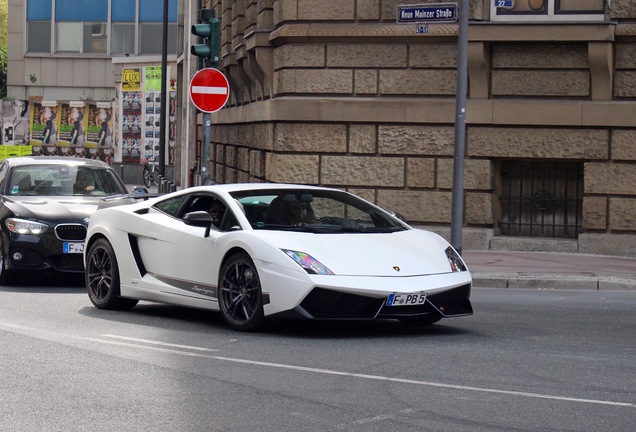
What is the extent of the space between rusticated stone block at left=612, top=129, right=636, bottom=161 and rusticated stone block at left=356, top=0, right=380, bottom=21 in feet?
13.6

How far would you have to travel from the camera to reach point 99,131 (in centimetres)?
5338

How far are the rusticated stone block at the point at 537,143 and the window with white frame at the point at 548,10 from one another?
170cm

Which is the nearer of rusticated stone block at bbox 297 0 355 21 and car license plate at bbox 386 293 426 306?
car license plate at bbox 386 293 426 306

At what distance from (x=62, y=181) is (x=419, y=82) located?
21.3 ft

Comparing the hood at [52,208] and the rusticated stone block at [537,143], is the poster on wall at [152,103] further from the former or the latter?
the hood at [52,208]

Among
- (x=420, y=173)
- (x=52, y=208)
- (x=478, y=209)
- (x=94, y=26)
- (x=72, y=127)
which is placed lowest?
(x=478, y=209)

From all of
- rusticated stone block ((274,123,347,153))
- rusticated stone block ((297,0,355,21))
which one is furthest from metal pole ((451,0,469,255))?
rusticated stone block ((274,123,347,153))

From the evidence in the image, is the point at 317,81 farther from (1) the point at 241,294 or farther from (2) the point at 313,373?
(2) the point at 313,373

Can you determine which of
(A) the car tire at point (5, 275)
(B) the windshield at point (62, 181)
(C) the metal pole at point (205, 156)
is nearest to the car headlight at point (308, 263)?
(A) the car tire at point (5, 275)

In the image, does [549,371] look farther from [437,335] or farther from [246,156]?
[246,156]

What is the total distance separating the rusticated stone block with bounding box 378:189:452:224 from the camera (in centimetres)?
1966

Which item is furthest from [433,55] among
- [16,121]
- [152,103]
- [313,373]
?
[16,121]

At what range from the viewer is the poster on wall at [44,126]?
52125mm

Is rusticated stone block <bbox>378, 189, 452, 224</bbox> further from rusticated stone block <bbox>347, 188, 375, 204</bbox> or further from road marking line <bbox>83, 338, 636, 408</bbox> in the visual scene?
road marking line <bbox>83, 338, 636, 408</bbox>
